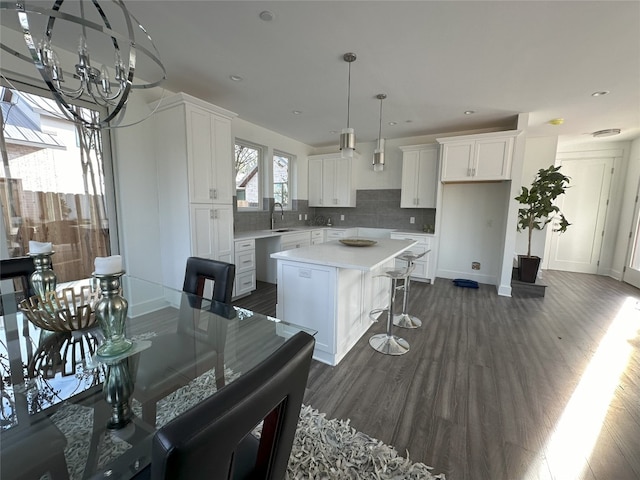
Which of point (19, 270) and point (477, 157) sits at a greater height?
point (477, 157)

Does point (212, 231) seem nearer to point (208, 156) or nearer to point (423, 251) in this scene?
point (208, 156)

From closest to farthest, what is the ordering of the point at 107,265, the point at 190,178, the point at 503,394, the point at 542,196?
the point at 107,265
the point at 503,394
the point at 190,178
the point at 542,196

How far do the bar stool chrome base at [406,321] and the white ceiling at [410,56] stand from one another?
2.66m

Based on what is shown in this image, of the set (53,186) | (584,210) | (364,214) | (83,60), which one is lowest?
(364,214)

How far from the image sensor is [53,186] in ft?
8.29

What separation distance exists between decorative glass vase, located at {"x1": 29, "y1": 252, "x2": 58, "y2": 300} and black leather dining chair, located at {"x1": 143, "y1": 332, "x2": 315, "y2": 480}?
181 cm

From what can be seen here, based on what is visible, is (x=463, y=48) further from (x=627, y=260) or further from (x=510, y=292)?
(x=627, y=260)

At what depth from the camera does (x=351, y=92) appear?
3.22 m

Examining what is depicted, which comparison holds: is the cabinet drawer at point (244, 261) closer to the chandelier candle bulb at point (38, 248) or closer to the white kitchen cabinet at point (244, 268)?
the white kitchen cabinet at point (244, 268)

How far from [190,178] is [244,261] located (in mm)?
1350

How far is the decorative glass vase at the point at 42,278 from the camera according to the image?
64.3 inches

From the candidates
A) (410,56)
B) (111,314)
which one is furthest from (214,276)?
(410,56)

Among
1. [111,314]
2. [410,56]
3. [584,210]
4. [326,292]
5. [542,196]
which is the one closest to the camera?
[111,314]

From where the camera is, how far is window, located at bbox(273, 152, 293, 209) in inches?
207
